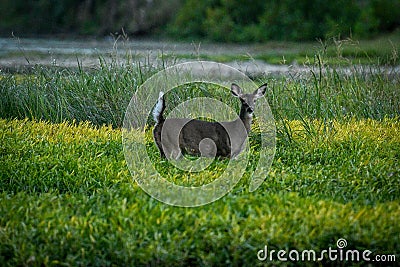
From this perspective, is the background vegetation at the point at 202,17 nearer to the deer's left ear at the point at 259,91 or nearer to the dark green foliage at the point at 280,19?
the dark green foliage at the point at 280,19

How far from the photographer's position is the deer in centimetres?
582

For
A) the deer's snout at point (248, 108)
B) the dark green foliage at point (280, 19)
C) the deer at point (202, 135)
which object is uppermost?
the dark green foliage at point (280, 19)

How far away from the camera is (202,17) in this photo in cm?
2033

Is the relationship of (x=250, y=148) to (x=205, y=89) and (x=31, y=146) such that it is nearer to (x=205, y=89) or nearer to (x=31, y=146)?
(x=205, y=89)

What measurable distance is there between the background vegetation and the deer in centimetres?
1279

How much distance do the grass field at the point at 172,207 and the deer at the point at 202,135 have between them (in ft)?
1.34

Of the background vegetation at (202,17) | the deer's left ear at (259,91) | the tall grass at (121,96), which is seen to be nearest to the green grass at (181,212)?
the deer's left ear at (259,91)

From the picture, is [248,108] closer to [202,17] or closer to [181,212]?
[181,212]

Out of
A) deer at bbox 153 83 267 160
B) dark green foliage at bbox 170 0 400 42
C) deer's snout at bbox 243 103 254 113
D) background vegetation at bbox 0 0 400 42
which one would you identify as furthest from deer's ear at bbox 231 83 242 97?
background vegetation at bbox 0 0 400 42

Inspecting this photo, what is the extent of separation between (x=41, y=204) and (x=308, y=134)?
9.73 ft

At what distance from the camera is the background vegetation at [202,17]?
18.6m

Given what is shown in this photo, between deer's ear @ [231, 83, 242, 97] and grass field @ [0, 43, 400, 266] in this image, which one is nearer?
grass field @ [0, 43, 400, 266]

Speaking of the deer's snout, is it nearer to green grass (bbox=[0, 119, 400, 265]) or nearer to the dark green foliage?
green grass (bbox=[0, 119, 400, 265])

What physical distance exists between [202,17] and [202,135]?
1495 centimetres
